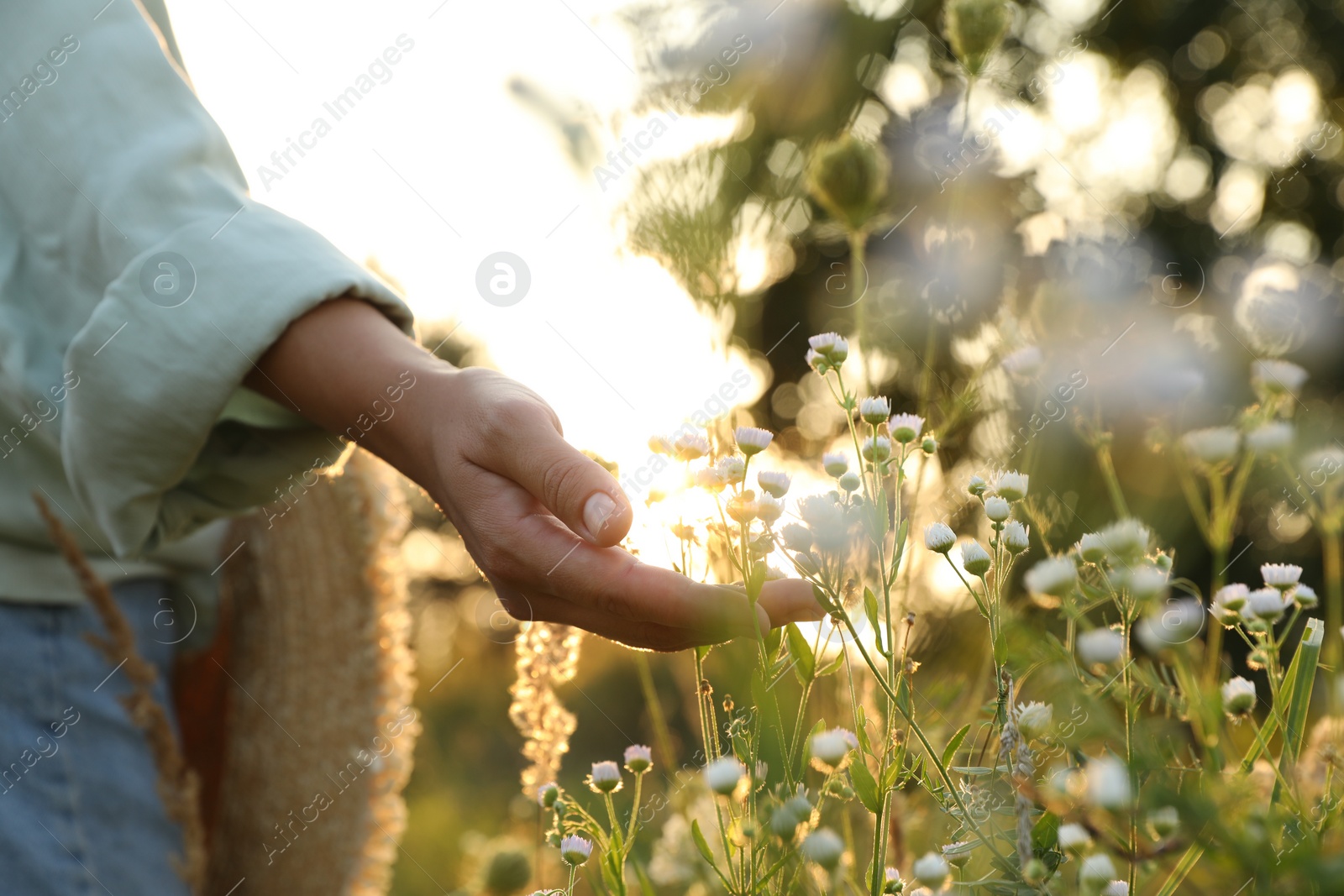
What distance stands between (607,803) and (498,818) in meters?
2.83

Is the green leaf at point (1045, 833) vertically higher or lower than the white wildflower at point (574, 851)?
higher

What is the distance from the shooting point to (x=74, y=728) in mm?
896

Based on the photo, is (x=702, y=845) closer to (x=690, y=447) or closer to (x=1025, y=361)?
(x=690, y=447)

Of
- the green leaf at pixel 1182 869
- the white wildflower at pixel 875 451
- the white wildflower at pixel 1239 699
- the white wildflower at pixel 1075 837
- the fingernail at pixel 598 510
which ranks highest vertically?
the white wildflower at pixel 875 451

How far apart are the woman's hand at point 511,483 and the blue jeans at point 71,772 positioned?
371 millimetres

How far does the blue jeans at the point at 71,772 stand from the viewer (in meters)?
0.82

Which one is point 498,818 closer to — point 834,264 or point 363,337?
point 834,264

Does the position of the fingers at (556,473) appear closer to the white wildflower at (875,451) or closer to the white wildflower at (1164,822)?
the white wildflower at (875,451)

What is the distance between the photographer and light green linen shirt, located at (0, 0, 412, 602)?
2.38ft

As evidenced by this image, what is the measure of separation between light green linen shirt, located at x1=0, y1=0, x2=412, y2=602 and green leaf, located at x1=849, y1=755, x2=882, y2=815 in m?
0.53

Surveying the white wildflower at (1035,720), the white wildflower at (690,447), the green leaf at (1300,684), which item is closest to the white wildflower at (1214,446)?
the green leaf at (1300,684)

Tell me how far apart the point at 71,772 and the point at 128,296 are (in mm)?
474

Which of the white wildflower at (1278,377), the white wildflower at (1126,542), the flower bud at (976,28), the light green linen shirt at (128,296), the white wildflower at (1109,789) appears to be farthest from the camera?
the flower bud at (976,28)

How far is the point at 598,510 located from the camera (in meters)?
0.59
